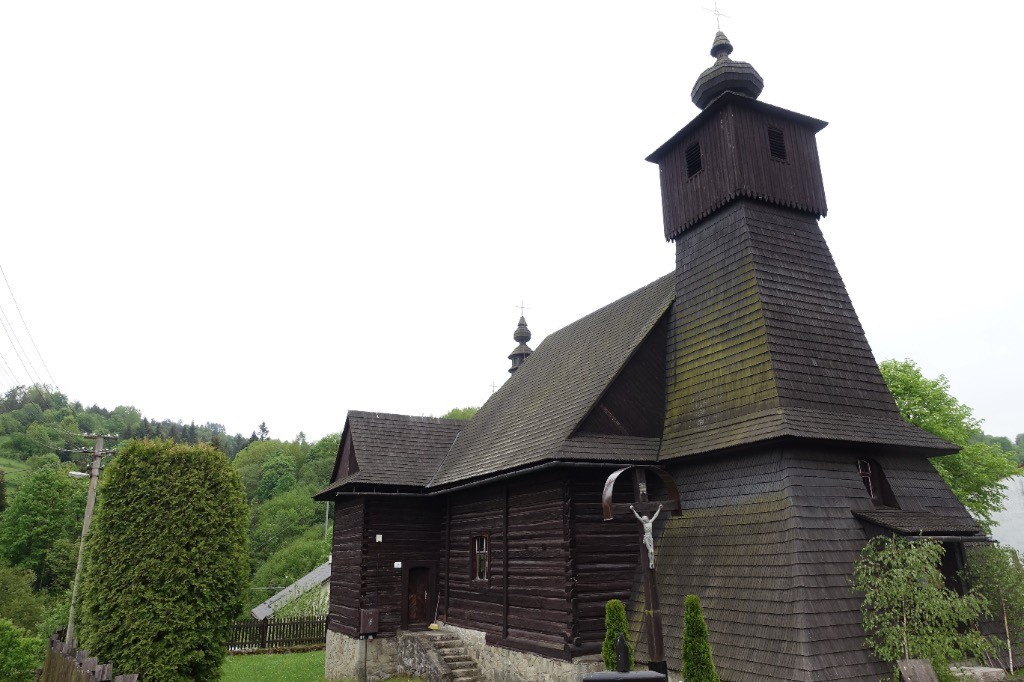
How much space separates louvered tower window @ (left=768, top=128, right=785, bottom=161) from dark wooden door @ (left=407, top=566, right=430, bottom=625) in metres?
14.1

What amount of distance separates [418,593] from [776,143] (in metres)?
14.8

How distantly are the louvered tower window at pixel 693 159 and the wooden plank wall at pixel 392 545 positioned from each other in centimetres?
1141

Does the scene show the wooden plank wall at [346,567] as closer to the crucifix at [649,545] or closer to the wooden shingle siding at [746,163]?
the crucifix at [649,545]

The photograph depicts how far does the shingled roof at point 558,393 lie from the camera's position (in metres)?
14.5

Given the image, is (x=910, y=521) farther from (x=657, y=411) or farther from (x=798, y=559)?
(x=657, y=411)

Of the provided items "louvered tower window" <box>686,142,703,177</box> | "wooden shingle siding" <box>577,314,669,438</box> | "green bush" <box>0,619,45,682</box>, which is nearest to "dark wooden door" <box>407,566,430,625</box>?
"wooden shingle siding" <box>577,314,669,438</box>

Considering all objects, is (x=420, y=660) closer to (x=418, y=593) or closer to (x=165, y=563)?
(x=418, y=593)

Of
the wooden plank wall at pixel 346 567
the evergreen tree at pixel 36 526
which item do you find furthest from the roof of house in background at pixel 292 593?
the evergreen tree at pixel 36 526

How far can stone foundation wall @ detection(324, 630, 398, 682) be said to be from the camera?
58.1 ft

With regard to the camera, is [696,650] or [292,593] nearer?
[696,650]

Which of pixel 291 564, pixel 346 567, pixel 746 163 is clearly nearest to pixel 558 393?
pixel 746 163

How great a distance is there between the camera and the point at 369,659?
1775 cm

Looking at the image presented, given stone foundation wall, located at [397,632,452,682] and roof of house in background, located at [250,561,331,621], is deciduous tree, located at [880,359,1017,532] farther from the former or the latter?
roof of house in background, located at [250,561,331,621]

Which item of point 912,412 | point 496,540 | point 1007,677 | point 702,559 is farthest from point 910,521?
point 912,412
